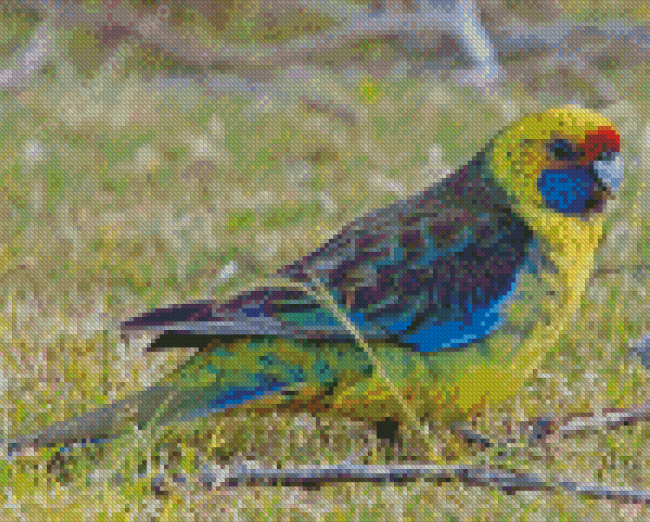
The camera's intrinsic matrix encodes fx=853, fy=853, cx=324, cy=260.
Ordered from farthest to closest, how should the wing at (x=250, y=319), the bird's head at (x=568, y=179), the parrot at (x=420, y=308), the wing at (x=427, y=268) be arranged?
1. the bird's head at (x=568, y=179)
2. the wing at (x=427, y=268)
3. the parrot at (x=420, y=308)
4. the wing at (x=250, y=319)

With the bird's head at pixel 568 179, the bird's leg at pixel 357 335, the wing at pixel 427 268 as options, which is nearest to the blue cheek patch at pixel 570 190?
the bird's head at pixel 568 179

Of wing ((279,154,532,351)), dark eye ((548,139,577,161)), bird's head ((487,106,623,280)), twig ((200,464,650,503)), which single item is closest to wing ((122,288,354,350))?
wing ((279,154,532,351))

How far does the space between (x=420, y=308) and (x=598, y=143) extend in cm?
77

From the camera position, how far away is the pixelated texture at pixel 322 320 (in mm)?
2123

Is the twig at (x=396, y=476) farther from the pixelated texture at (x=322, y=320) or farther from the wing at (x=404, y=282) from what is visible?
the wing at (x=404, y=282)

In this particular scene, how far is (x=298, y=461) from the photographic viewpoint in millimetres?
2305

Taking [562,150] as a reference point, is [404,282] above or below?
below

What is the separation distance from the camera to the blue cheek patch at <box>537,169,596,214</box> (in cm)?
253

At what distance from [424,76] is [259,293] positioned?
378 centimetres

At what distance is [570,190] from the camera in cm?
254

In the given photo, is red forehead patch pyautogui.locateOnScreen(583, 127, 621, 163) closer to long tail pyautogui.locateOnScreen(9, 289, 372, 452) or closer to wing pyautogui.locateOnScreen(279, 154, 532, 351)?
wing pyautogui.locateOnScreen(279, 154, 532, 351)

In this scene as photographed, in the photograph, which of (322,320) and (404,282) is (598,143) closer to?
(404,282)

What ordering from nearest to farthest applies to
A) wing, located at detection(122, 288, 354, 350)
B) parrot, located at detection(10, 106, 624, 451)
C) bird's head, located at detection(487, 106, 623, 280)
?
wing, located at detection(122, 288, 354, 350) → parrot, located at detection(10, 106, 624, 451) → bird's head, located at detection(487, 106, 623, 280)

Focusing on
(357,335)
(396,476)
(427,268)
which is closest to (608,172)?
(427,268)
